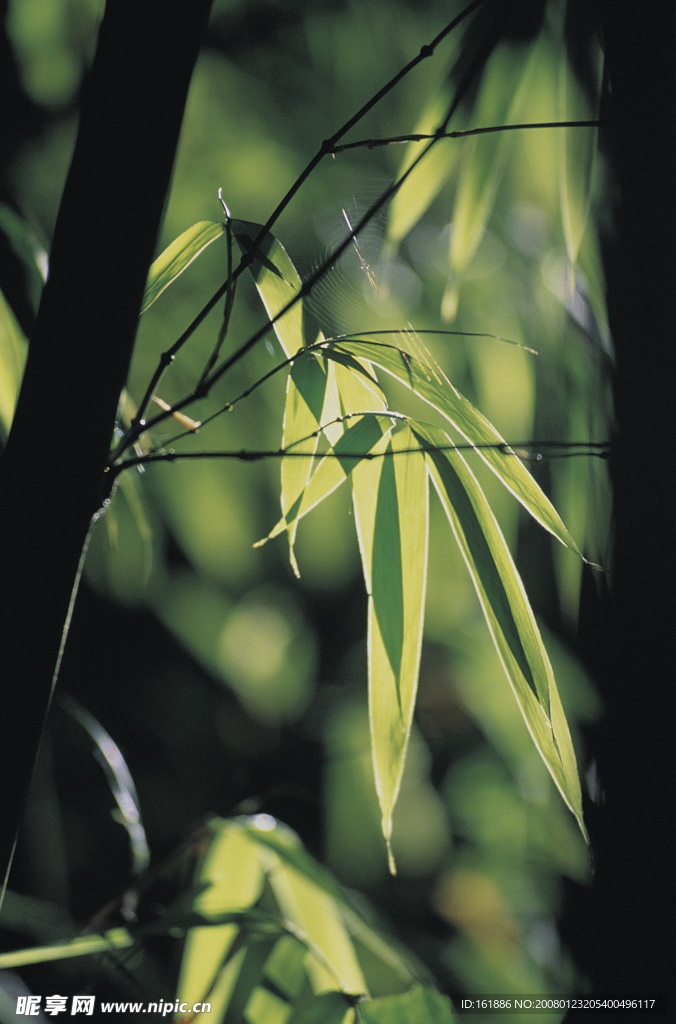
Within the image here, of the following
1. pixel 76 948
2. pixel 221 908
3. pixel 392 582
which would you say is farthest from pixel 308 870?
pixel 392 582

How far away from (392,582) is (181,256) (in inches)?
7.9

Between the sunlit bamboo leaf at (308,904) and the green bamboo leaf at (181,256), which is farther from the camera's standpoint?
the sunlit bamboo leaf at (308,904)

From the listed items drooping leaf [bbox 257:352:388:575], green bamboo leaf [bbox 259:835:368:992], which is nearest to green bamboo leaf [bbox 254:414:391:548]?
drooping leaf [bbox 257:352:388:575]

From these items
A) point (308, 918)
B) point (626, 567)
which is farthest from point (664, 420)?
point (308, 918)

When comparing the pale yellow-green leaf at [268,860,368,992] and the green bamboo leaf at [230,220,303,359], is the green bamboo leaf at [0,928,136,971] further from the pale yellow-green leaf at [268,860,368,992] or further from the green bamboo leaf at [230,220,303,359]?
the green bamboo leaf at [230,220,303,359]

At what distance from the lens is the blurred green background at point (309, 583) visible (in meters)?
0.97

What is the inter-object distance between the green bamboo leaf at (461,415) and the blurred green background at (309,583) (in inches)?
16.9

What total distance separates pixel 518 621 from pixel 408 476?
0.09 m

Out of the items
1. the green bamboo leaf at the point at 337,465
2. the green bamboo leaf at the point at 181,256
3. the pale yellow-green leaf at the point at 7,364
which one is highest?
the green bamboo leaf at the point at 181,256

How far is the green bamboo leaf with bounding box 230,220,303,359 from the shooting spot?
11.7 inches

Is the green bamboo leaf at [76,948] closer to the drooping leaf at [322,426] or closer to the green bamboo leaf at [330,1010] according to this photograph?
the green bamboo leaf at [330,1010]

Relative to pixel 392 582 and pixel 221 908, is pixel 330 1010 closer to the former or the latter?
pixel 221 908

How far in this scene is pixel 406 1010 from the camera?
0.40m

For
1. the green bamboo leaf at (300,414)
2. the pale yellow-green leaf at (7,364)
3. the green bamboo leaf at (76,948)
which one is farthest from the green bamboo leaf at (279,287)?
the green bamboo leaf at (76,948)
